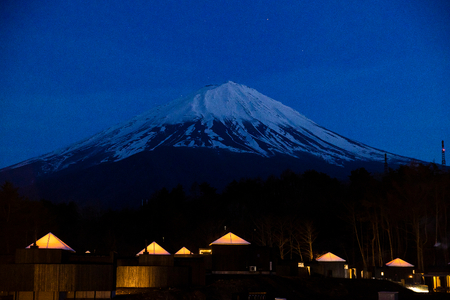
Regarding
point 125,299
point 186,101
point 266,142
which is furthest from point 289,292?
point 186,101

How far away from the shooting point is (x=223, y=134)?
553 feet

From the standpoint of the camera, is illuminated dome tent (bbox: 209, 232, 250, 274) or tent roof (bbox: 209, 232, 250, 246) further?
tent roof (bbox: 209, 232, 250, 246)

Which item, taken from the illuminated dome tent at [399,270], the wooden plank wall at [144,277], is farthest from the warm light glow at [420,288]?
the wooden plank wall at [144,277]

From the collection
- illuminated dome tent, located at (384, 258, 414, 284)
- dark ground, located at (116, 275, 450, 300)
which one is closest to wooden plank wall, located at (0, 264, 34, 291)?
dark ground, located at (116, 275, 450, 300)

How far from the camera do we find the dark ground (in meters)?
24.2

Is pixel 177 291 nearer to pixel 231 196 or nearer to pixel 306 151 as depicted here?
pixel 231 196

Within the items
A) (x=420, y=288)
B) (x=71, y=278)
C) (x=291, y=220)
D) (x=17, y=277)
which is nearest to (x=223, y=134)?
(x=291, y=220)

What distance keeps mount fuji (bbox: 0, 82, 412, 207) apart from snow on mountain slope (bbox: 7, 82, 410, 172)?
0.29m

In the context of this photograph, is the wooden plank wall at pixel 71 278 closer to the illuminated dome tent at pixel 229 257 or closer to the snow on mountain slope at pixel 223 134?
the illuminated dome tent at pixel 229 257

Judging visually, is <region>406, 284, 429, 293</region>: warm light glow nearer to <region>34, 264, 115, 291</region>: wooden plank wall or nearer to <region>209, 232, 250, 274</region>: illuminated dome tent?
<region>209, 232, 250, 274</region>: illuminated dome tent

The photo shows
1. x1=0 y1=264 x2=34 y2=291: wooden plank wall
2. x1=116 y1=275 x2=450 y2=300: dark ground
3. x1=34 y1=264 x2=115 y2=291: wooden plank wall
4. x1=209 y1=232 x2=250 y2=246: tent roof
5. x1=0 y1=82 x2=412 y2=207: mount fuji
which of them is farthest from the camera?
x1=0 y1=82 x2=412 y2=207: mount fuji

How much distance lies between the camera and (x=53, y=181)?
151375 mm

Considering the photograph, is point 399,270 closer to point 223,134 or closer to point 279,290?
point 279,290

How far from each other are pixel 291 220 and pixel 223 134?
365ft
